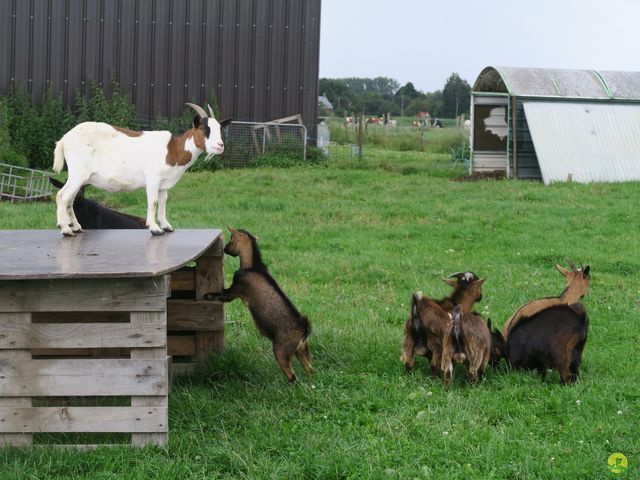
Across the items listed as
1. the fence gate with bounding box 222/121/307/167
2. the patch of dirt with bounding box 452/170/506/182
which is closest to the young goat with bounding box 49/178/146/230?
the patch of dirt with bounding box 452/170/506/182

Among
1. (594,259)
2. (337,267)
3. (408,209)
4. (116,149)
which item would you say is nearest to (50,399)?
(116,149)

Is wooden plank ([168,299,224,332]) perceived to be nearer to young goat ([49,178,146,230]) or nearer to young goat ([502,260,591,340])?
young goat ([49,178,146,230])

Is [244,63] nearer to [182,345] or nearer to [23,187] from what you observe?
[23,187]

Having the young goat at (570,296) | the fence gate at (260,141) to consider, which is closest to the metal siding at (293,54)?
the fence gate at (260,141)

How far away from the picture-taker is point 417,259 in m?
10.5

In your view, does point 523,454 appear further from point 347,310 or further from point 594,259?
point 594,259

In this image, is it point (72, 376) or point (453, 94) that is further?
point (453, 94)

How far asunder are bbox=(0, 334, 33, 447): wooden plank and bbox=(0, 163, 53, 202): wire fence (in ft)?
35.1

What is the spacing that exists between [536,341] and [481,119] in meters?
15.3

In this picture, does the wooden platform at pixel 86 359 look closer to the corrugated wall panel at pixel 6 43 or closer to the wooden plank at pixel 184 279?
the wooden plank at pixel 184 279

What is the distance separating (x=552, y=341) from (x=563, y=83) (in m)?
16.1

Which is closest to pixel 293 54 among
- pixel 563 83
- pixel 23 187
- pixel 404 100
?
pixel 563 83

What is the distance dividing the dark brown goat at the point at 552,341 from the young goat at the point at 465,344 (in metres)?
0.31

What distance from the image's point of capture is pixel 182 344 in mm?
6633
